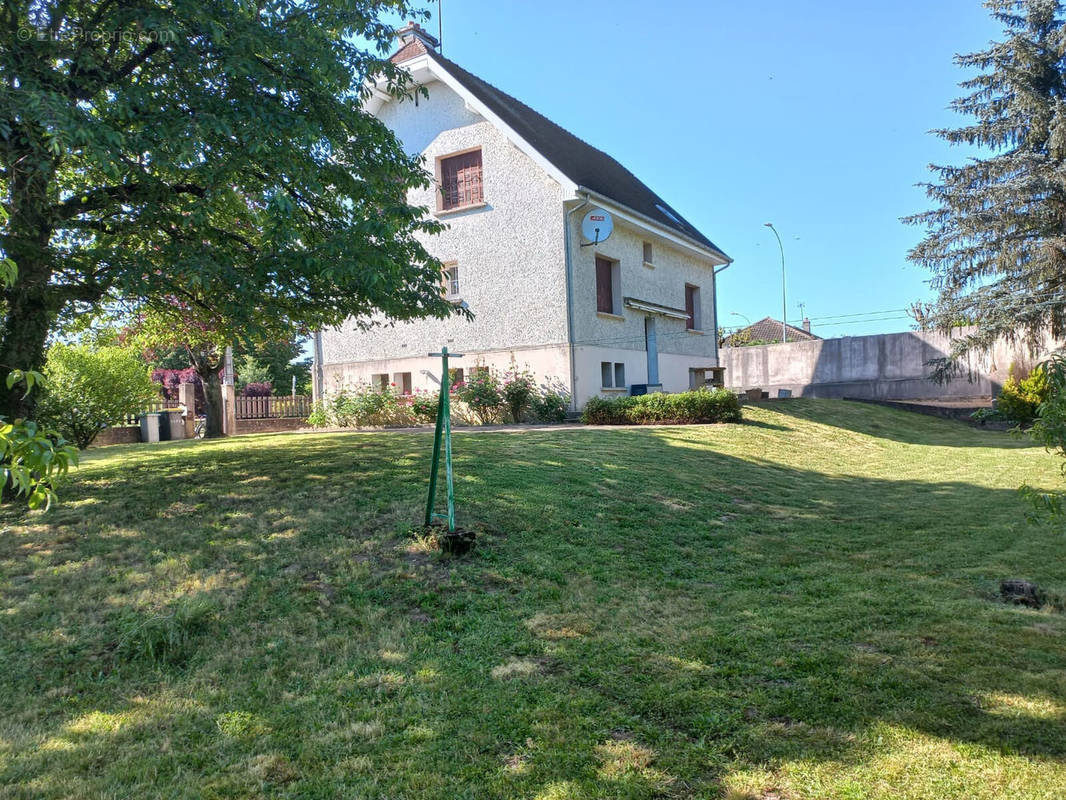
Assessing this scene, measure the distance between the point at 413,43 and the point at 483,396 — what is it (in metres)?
11.1

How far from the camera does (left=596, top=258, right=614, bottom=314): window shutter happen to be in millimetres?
17594

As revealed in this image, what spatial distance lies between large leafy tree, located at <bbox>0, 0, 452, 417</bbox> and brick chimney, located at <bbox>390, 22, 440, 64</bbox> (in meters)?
12.2

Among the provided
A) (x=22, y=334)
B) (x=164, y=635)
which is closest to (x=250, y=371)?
(x=22, y=334)

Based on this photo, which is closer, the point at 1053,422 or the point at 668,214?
the point at 1053,422

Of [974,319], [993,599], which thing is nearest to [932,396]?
[974,319]

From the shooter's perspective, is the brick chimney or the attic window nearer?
the brick chimney

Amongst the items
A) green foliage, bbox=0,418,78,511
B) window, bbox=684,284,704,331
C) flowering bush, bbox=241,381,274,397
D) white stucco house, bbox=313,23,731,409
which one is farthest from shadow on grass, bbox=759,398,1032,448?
flowering bush, bbox=241,381,274,397

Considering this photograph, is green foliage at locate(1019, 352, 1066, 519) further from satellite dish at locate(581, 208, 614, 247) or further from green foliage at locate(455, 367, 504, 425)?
satellite dish at locate(581, 208, 614, 247)

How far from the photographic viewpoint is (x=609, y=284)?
59.2ft

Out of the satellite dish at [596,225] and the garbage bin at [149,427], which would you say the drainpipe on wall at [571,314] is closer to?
the satellite dish at [596,225]

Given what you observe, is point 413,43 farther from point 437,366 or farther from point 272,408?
point 272,408

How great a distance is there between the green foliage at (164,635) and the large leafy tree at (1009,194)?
18.3m

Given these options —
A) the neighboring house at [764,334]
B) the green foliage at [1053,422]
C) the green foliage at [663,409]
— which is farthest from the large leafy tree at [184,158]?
the neighboring house at [764,334]

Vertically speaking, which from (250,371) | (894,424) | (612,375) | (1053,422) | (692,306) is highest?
(692,306)
